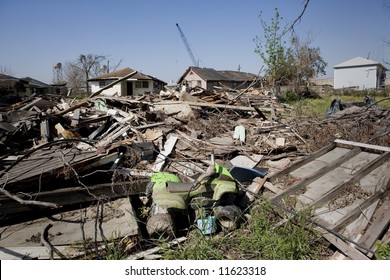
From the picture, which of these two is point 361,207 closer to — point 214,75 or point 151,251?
point 151,251

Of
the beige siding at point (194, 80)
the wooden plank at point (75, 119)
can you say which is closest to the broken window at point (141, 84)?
the beige siding at point (194, 80)

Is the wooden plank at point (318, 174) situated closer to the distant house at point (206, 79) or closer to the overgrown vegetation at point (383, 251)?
the overgrown vegetation at point (383, 251)

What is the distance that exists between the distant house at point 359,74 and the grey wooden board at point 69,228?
42.6 m

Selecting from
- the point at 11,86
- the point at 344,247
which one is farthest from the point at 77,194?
the point at 11,86

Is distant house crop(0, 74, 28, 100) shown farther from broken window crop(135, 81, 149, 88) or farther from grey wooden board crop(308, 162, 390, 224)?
grey wooden board crop(308, 162, 390, 224)

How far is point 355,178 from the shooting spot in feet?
12.8

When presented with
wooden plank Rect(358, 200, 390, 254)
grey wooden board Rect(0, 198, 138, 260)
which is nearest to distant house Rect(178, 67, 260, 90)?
grey wooden board Rect(0, 198, 138, 260)

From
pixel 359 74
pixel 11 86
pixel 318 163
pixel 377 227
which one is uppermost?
pixel 359 74

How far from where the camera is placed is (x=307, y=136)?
7.12m

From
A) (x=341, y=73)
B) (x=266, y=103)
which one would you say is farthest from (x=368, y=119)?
(x=341, y=73)

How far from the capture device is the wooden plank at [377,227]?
283 centimetres

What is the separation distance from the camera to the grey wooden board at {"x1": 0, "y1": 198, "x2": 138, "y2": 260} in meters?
3.10

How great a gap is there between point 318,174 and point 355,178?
515 millimetres

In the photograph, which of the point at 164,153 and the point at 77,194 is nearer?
the point at 77,194
